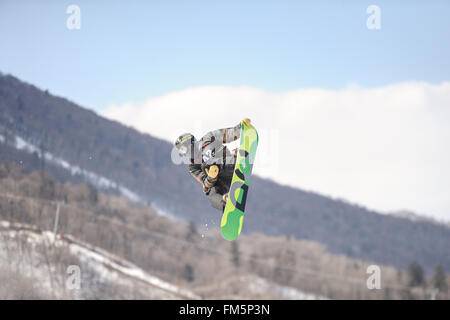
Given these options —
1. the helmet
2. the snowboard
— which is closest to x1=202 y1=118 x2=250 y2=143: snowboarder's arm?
the snowboard

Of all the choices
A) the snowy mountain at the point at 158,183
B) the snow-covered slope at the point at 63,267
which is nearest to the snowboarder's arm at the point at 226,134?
the snowy mountain at the point at 158,183

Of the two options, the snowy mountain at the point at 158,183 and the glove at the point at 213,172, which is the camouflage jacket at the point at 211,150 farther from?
the snowy mountain at the point at 158,183

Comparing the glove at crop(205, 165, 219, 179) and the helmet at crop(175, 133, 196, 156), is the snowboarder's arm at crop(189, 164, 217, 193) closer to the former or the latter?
the glove at crop(205, 165, 219, 179)

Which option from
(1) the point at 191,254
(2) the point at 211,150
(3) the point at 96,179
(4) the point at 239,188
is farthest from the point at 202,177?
(3) the point at 96,179

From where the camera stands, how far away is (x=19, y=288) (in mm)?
30391

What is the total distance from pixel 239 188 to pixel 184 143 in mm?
1483

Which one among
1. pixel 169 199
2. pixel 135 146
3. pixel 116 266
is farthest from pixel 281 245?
pixel 116 266

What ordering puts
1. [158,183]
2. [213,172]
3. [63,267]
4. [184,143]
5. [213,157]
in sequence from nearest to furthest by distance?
[213,172] < [184,143] < [213,157] < [63,267] < [158,183]

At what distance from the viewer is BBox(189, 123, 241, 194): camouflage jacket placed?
11477 millimetres

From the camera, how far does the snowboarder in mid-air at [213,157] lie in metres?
11.4

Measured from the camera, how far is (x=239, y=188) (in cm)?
1168

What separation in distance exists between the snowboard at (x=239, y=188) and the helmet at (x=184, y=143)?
1039 mm

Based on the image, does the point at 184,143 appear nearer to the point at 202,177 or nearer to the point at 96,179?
the point at 202,177
